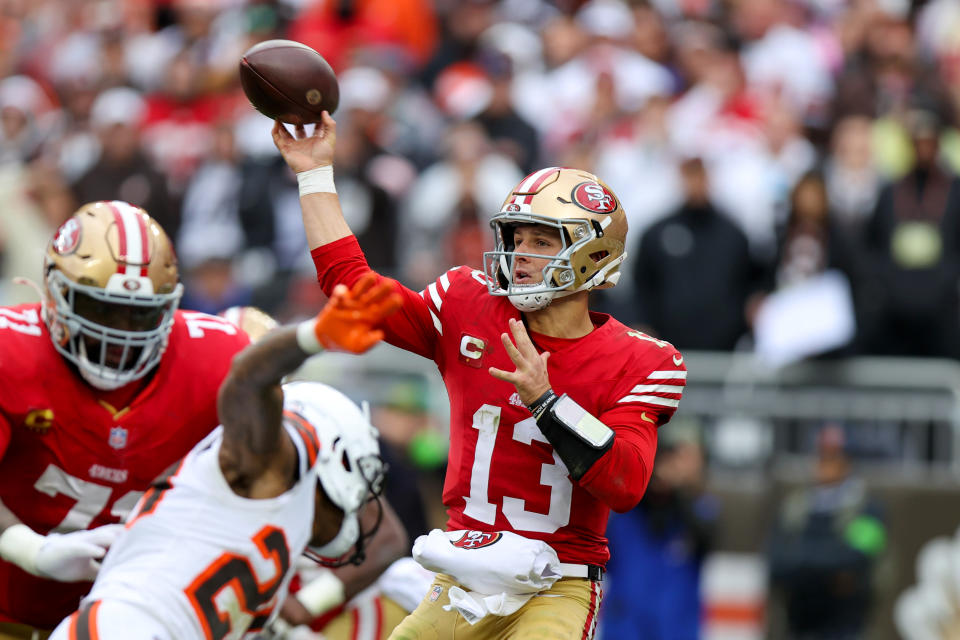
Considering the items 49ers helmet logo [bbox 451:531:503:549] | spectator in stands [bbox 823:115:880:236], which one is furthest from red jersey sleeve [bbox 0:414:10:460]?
spectator in stands [bbox 823:115:880:236]

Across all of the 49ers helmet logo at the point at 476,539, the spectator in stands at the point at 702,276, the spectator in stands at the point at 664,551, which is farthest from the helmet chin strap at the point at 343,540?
the spectator in stands at the point at 702,276

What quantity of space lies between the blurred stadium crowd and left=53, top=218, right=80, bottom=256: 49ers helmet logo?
4988mm

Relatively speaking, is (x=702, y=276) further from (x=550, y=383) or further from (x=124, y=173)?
(x=550, y=383)

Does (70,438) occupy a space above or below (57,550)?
above

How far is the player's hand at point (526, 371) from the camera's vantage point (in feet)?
14.8

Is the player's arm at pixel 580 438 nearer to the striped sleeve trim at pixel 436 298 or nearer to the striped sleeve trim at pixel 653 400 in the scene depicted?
the striped sleeve trim at pixel 653 400

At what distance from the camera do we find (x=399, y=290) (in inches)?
189

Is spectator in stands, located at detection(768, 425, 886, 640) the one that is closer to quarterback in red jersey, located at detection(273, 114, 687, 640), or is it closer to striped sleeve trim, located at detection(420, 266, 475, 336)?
quarterback in red jersey, located at detection(273, 114, 687, 640)

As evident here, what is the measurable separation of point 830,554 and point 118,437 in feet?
17.3

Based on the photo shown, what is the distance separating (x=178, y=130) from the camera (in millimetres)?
13281

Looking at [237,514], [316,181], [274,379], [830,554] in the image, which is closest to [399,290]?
[316,181]

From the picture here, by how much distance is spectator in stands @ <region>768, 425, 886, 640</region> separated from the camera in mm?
9336

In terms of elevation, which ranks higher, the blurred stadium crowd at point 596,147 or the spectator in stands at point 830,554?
the blurred stadium crowd at point 596,147

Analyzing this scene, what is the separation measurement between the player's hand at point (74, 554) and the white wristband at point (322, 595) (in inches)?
37.3
